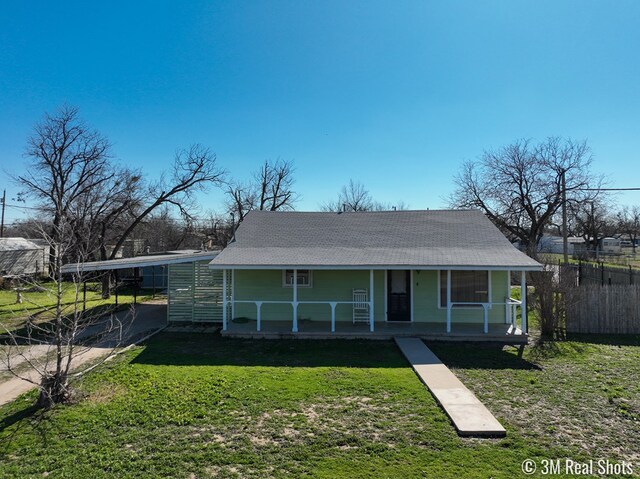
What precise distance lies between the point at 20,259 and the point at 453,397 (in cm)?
3347

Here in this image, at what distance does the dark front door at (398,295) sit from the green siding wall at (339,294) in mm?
211

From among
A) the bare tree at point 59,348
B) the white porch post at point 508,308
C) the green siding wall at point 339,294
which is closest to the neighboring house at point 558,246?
the white porch post at point 508,308

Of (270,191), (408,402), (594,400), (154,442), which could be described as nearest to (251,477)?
(154,442)

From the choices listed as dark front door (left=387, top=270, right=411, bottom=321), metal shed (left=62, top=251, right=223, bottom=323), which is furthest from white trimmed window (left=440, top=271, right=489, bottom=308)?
metal shed (left=62, top=251, right=223, bottom=323)

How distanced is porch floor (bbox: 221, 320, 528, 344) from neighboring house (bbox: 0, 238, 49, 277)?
22.5 meters

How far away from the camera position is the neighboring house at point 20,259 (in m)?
28.1

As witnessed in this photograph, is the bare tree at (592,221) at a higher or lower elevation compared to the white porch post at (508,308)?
higher

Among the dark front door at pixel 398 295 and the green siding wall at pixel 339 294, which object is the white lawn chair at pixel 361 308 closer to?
the green siding wall at pixel 339 294

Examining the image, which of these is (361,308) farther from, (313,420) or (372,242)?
(313,420)

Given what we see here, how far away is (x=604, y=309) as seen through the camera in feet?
41.1

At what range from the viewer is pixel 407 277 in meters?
13.3

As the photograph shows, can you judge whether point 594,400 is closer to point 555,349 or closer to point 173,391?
point 555,349

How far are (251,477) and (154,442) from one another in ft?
5.72

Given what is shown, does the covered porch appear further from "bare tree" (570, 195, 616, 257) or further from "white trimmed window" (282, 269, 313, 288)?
"bare tree" (570, 195, 616, 257)
